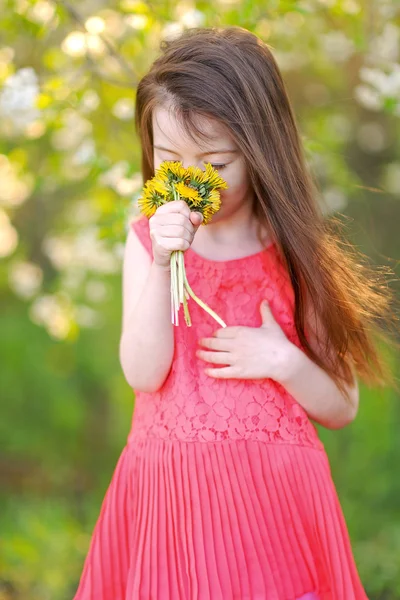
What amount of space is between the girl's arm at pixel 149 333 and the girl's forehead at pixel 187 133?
0.27 m

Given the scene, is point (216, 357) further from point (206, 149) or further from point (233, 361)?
point (206, 149)

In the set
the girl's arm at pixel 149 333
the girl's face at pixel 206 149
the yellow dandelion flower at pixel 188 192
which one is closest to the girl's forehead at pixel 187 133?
the girl's face at pixel 206 149

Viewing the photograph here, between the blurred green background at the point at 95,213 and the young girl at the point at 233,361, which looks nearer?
the young girl at the point at 233,361

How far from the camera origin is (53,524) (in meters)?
4.21

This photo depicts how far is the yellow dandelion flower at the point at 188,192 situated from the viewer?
66.2 inches

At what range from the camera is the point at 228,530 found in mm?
1794

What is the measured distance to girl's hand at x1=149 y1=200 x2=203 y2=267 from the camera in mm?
1692

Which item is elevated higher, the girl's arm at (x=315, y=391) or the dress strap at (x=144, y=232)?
the dress strap at (x=144, y=232)

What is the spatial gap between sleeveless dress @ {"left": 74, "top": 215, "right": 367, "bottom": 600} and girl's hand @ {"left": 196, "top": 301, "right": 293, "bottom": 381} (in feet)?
0.11

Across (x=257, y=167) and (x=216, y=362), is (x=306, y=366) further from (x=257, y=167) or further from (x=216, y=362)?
(x=257, y=167)

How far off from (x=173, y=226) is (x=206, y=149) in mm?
185

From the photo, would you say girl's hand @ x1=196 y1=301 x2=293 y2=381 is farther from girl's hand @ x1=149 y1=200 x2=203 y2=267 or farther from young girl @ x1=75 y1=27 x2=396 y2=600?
girl's hand @ x1=149 y1=200 x2=203 y2=267

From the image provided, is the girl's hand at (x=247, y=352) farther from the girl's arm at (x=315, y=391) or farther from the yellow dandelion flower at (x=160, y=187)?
the yellow dandelion flower at (x=160, y=187)

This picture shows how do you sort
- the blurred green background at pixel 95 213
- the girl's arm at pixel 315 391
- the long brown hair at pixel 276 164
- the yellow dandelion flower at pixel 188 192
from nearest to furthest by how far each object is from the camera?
the yellow dandelion flower at pixel 188 192 → the long brown hair at pixel 276 164 → the girl's arm at pixel 315 391 → the blurred green background at pixel 95 213
